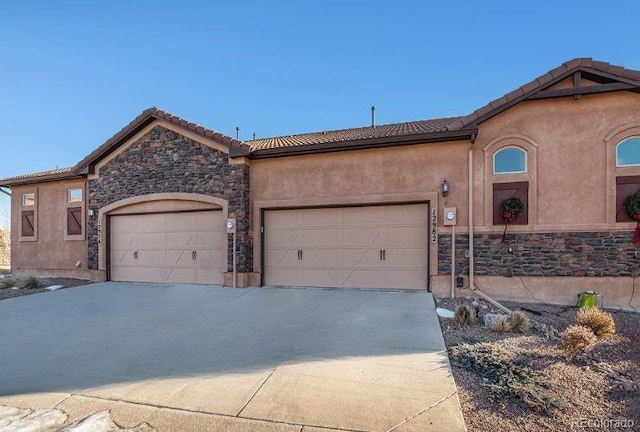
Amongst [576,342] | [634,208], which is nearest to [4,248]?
[576,342]

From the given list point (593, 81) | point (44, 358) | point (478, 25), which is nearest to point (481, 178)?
point (593, 81)

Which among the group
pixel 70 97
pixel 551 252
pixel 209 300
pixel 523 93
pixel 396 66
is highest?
pixel 396 66

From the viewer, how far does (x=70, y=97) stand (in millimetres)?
12703

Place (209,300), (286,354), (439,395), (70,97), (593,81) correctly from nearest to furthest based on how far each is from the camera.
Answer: (439,395) < (286,354) < (593,81) < (209,300) < (70,97)

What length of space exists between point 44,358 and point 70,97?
485 inches

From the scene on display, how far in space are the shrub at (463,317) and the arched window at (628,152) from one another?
16.7 ft

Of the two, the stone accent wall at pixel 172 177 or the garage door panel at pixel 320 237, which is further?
the stone accent wall at pixel 172 177

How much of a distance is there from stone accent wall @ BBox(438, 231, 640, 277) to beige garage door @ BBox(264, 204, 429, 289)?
0.79 meters

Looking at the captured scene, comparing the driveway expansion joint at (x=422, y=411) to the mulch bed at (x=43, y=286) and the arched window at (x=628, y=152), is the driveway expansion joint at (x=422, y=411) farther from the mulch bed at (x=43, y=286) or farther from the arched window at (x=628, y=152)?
the mulch bed at (x=43, y=286)

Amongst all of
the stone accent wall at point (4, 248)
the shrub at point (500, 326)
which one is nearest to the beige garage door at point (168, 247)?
the shrub at point (500, 326)

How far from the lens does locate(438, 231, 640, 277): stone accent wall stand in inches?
278

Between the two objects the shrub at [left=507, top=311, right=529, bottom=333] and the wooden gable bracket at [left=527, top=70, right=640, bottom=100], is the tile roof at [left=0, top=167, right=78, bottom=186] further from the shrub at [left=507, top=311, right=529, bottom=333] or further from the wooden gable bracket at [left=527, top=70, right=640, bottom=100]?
the wooden gable bracket at [left=527, top=70, right=640, bottom=100]

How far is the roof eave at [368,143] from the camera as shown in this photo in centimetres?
779

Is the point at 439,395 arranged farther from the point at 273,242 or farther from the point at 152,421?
the point at 273,242
